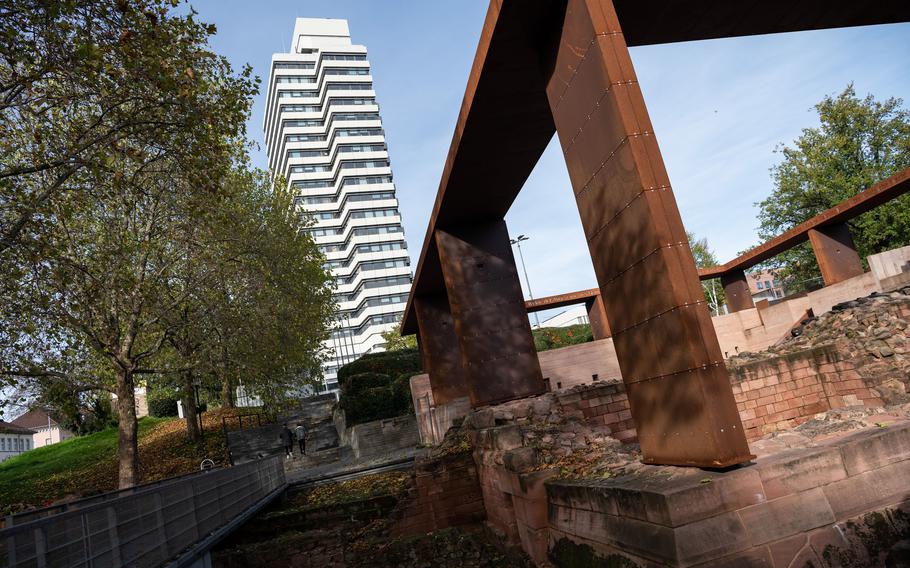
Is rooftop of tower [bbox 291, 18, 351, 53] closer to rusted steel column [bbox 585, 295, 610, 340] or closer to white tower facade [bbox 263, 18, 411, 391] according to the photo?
white tower facade [bbox 263, 18, 411, 391]

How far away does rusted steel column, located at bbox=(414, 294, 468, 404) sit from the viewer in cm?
1714

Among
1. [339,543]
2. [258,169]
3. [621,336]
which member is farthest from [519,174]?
[258,169]

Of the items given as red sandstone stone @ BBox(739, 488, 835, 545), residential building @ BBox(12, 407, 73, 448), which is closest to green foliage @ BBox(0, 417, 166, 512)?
red sandstone stone @ BBox(739, 488, 835, 545)

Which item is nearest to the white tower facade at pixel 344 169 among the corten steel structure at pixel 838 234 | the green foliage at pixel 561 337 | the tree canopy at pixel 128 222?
the green foliage at pixel 561 337

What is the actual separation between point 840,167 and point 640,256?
3140 centimetres

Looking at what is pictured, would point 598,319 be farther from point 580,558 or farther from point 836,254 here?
point 580,558

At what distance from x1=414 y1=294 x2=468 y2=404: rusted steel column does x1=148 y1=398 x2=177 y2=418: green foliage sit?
27435 millimetres

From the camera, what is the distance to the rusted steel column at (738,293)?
19750 mm

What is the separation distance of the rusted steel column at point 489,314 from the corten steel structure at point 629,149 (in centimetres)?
289

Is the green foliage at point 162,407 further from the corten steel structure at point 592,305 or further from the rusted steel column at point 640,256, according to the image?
the rusted steel column at point 640,256

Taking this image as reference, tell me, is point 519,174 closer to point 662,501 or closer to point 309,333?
point 662,501

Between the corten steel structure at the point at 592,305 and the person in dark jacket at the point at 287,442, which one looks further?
the person in dark jacket at the point at 287,442

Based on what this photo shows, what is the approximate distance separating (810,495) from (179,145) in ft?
35.6

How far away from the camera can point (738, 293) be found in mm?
19859
